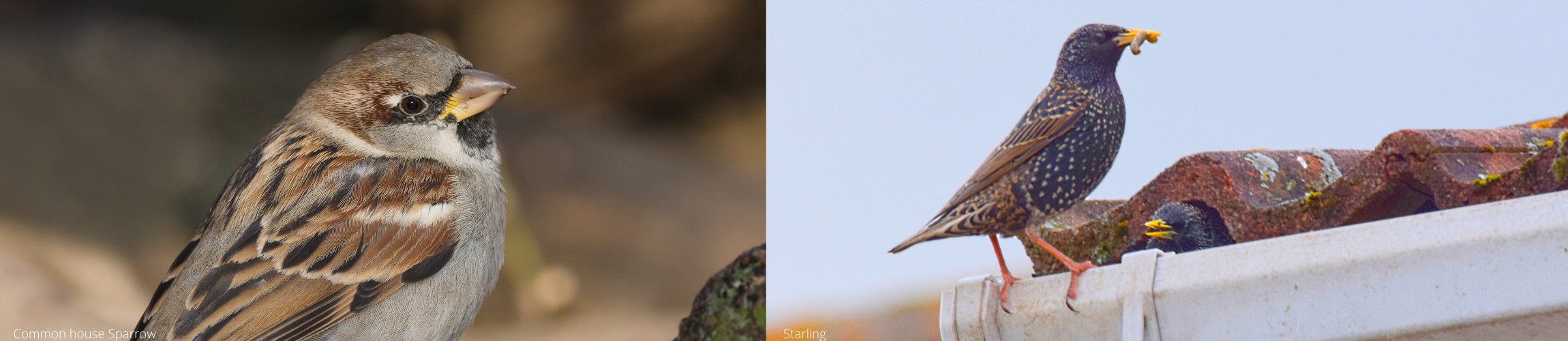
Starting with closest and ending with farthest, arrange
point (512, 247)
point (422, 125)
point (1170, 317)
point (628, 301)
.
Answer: point (1170, 317), point (422, 125), point (512, 247), point (628, 301)

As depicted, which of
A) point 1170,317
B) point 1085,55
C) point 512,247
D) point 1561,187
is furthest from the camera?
point 512,247

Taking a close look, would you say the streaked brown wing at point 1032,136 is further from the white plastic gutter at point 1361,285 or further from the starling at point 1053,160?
the white plastic gutter at point 1361,285

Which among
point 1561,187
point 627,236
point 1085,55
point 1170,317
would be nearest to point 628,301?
point 627,236

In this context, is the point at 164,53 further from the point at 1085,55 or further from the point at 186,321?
the point at 1085,55

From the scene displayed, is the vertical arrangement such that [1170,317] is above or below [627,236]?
above

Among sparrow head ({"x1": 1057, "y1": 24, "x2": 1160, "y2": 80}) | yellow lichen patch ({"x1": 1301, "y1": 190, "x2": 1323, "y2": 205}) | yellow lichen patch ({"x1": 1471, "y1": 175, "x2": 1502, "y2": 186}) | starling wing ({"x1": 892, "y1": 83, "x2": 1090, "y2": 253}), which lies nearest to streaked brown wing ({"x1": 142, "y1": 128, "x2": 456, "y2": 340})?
starling wing ({"x1": 892, "y1": 83, "x2": 1090, "y2": 253})

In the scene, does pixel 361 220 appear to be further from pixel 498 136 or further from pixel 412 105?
pixel 498 136

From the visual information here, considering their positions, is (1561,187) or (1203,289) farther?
(1203,289)

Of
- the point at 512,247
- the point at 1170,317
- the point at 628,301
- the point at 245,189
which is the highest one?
the point at 245,189
